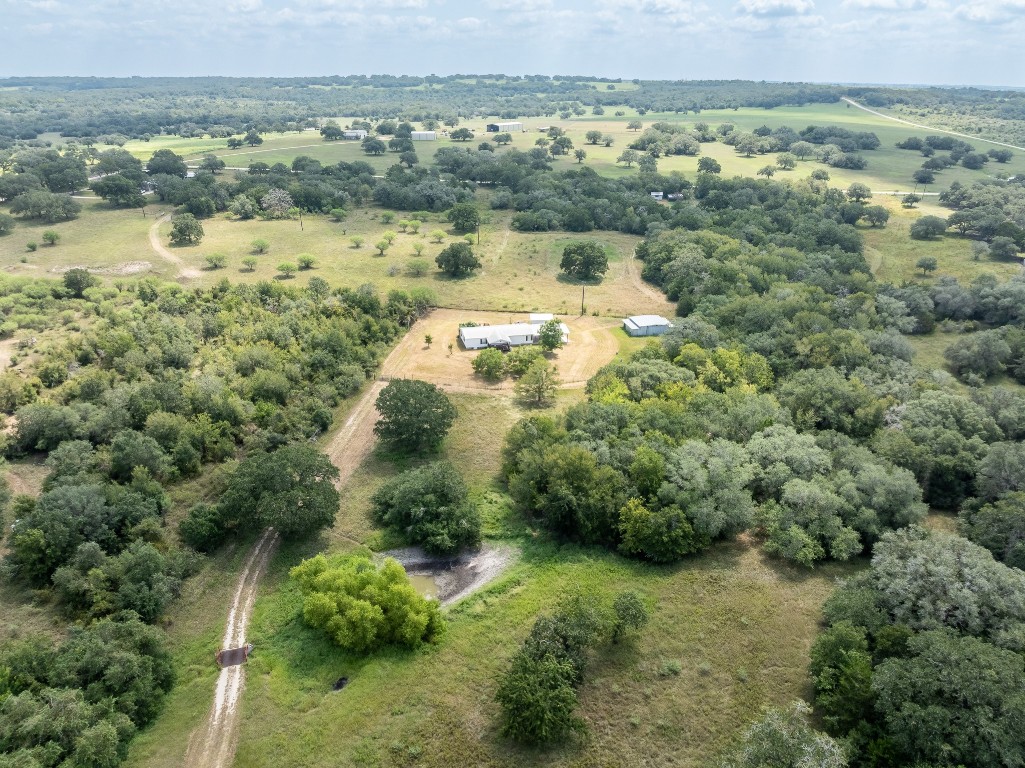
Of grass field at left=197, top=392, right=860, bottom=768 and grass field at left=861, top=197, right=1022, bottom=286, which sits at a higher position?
grass field at left=861, top=197, right=1022, bottom=286

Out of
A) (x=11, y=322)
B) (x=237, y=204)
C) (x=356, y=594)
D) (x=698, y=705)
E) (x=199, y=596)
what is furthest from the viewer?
(x=237, y=204)

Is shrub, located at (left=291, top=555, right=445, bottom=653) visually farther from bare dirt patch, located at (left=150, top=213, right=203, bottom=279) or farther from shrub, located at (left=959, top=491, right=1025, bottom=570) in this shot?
bare dirt patch, located at (left=150, top=213, right=203, bottom=279)

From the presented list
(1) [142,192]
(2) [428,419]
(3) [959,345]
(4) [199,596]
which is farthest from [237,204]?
(3) [959,345]

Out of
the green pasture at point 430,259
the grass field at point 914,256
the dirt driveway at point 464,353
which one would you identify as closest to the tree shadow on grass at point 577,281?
the green pasture at point 430,259

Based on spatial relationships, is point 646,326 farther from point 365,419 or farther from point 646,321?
point 365,419

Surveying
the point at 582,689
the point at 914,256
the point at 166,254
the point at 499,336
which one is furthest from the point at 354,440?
the point at 914,256

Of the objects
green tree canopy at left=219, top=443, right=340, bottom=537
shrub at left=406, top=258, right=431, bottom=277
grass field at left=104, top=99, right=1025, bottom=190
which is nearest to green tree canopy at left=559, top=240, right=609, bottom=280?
shrub at left=406, top=258, right=431, bottom=277

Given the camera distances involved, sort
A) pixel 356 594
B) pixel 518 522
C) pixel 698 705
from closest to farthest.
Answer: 1. pixel 698 705
2. pixel 356 594
3. pixel 518 522

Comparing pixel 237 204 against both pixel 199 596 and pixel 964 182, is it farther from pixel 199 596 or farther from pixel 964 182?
pixel 964 182
